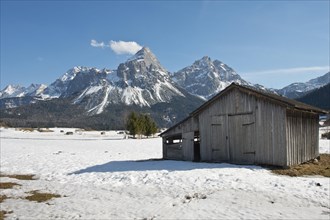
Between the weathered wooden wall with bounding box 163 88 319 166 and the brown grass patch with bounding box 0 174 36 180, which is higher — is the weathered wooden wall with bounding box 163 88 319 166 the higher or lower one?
the higher one

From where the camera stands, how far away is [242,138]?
27672mm

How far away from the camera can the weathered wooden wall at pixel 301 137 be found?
26.0m

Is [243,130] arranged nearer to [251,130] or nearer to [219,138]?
[251,130]

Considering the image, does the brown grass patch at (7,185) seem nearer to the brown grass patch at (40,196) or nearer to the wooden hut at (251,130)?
the brown grass patch at (40,196)

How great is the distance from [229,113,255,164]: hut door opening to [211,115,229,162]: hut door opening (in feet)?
1.86

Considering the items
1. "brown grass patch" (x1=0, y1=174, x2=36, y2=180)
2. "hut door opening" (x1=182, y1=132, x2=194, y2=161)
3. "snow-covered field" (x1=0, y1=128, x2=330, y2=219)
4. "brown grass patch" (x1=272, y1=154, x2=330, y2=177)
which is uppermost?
"hut door opening" (x1=182, y1=132, x2=194, y2=161)

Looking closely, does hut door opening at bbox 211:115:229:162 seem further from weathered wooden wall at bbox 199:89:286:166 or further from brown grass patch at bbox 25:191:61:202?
brown grass patch at bbox 25:191:61:202

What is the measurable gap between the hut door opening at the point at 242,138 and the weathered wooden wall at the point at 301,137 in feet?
8.61

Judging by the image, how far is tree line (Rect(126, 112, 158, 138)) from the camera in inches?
3853

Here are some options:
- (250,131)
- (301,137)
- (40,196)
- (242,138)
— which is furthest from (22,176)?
(301,137)

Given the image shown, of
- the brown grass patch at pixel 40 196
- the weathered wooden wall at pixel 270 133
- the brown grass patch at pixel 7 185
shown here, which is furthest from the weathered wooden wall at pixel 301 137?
the brown grass patch at pixel 7 185

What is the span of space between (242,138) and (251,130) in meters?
0.98

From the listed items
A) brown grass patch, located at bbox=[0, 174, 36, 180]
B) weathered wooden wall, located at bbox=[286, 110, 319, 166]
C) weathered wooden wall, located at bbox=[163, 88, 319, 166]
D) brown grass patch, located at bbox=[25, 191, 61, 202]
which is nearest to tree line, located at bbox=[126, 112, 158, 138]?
weathered wooden wall, located at bbox=[163, 88, 319, 166]

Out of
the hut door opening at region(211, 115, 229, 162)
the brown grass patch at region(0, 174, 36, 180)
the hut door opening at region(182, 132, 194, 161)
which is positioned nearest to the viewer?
the brown grass patch at region(0, 174, 36, 180)
